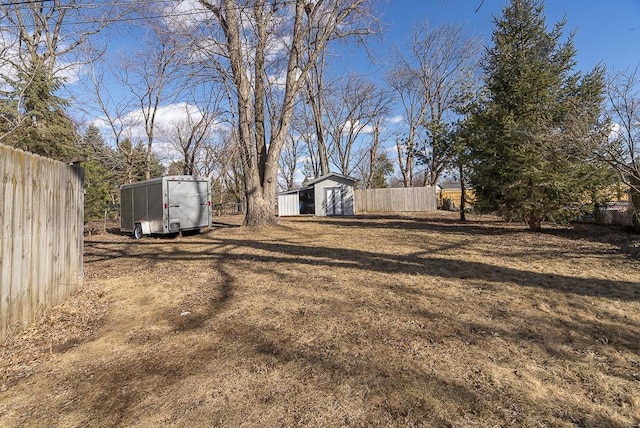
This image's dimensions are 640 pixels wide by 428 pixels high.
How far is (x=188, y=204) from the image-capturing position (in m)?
10.5

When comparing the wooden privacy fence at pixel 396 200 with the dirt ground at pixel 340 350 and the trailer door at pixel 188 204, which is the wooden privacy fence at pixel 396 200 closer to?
the trailer door at pixel 188 204

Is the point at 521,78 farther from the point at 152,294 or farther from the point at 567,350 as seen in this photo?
the point at 152,294

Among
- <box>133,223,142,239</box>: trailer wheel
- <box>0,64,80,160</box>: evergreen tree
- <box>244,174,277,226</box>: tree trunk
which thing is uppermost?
<box>0,64,80,160</box>: evergreen tree

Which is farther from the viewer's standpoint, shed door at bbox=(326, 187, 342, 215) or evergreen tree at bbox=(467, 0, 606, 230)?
shed door at bbox=(326, 187, 342, 215)

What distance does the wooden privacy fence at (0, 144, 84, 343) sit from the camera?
9.23 feet

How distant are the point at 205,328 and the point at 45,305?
1871 millimetres

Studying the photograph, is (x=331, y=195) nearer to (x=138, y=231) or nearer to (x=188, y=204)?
(x=188, y=204)

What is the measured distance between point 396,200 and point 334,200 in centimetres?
534

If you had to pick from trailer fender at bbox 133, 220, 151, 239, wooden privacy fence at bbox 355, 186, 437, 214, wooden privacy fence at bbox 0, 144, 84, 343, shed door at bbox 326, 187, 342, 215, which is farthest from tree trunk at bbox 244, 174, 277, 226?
wooden privacy fence at bbox 355, 186, 437, 214

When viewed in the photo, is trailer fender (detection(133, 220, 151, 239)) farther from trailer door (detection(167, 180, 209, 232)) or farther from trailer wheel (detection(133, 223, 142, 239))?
trailer door (detection(167, 180, 209, 232))

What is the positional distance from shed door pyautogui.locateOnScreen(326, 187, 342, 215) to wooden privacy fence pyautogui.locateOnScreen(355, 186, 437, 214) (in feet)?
8.85

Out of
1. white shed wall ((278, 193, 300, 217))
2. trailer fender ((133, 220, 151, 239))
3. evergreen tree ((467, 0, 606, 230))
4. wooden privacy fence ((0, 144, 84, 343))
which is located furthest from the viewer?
white shed wall ((278, 193, 300, 217))

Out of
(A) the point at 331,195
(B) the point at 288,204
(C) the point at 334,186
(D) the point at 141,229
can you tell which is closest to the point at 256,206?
(D) the point at 141,229

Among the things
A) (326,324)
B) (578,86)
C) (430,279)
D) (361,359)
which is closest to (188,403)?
(361,359)
